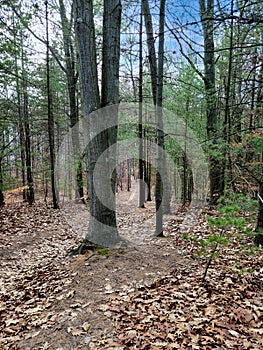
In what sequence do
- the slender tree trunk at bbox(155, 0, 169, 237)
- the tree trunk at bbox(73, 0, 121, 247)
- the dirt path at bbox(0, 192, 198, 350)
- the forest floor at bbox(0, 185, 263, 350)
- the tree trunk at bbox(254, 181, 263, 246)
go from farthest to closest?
the slender tree trunk at bbox(155, 0, 169, 237) → the tree trunk at bbox(73, 0, 121, 247) → the tree trunk at bbox(254, 181, 263, 246) → the dirt path at bbox(0, 192, 198, 350) → the forest floor at bbox(0, 185, 263, 350)

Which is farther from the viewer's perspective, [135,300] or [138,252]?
[138,252]

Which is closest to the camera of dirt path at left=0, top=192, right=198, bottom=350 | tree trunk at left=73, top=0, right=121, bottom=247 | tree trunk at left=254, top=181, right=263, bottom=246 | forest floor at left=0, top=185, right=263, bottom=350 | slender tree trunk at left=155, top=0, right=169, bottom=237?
forest floor at left=0, top=185, right=263, bottom=350

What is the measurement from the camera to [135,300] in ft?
10.2

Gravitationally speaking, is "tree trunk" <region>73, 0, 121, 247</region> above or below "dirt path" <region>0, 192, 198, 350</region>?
above

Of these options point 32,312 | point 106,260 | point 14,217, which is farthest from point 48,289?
point 14,217

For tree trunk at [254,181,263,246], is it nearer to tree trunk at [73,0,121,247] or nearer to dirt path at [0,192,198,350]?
dirt path at [0,192,198,350]

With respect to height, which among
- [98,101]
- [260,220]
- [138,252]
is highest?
[98,101]

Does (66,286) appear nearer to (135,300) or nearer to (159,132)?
(135,300)

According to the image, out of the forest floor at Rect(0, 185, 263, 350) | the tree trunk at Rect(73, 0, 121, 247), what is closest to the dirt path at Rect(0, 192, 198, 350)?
the forest floor at Rect(0, 185, 263, 350)

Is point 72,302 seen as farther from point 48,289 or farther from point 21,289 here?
point 21,289

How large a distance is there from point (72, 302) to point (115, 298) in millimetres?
592

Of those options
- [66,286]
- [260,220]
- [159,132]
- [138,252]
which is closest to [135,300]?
[66,286]

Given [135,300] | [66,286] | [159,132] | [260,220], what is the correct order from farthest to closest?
1. [159,132]
2. [260,220]
3. [66,286]
4. [135,300]

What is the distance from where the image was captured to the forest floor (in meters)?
2.47
